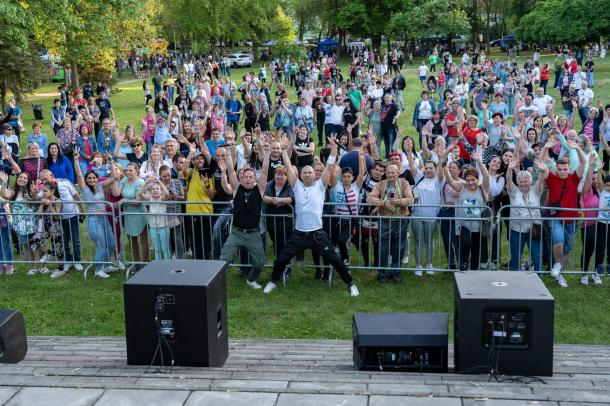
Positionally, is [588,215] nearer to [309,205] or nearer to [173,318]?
[309,205]

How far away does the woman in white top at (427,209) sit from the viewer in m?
10.2

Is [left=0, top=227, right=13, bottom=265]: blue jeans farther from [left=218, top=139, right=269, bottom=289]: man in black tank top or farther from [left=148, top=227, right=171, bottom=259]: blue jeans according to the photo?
[left=218, top=139, right=269, bottom=289]: man in black tank top

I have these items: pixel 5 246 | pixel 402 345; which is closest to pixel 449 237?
pixel 402 345

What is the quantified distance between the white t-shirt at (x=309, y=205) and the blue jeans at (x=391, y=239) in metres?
0.96

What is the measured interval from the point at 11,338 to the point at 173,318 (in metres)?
1.65

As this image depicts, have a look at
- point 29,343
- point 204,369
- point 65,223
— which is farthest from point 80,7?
point 204,369

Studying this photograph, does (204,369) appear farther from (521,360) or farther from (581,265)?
(581,265)

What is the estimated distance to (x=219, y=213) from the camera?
10.5 meters

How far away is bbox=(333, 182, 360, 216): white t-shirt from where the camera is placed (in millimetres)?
10102

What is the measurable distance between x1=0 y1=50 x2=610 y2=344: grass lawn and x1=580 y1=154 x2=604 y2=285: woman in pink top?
0.36 m

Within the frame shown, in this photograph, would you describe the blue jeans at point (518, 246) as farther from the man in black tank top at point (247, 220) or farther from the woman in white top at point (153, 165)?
Answer: the woman in white top at point (153, 165)

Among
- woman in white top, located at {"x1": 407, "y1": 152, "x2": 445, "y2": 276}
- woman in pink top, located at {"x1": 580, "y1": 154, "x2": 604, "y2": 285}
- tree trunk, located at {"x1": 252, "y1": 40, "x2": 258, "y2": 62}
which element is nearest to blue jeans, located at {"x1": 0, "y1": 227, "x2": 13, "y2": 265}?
woman in white top, located at {"x1": 407, "y1": 152, "x2": 445, "y2": 276}

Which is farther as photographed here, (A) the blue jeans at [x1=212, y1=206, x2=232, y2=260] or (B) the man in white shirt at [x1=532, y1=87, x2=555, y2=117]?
(B) the man in white shirt at [x1=532, y1=87, x2=555, y2=117]

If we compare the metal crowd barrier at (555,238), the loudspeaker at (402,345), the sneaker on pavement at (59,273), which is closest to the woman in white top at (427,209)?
the metal crowd barrier at (555,238)
